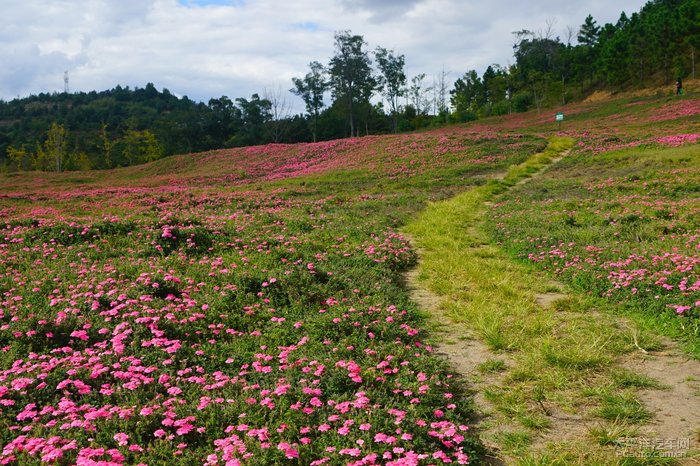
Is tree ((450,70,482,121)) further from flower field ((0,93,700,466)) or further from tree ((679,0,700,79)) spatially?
flower field ((0,93,700,466))

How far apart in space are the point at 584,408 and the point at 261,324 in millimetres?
4813

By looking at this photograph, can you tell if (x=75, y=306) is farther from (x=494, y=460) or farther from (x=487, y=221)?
(x=487, y=221)

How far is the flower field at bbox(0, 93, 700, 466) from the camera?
191 inches

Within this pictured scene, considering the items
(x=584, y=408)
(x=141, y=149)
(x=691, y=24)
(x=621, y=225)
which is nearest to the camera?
(x=584, y=408)

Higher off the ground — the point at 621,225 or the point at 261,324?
the point at 621,225

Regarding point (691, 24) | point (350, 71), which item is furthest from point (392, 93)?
point (691, 24)

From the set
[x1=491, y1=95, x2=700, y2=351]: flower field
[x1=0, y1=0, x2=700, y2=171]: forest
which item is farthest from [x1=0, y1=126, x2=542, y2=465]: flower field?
[x1=0, y1=0, x2=700, y2=171]: forest

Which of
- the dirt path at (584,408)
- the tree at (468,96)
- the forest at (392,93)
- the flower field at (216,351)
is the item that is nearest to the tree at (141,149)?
the forest at (392,93)

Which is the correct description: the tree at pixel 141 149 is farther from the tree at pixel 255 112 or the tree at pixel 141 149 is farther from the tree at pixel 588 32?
the tree at pixel 588 32

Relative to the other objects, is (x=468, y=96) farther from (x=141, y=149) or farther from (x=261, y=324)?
(x=261, y=324)

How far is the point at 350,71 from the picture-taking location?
277ft

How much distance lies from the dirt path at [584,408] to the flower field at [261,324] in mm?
374

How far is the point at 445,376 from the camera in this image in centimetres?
616

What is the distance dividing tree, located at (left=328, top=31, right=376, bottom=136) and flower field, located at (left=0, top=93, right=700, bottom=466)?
6969 centimetres
